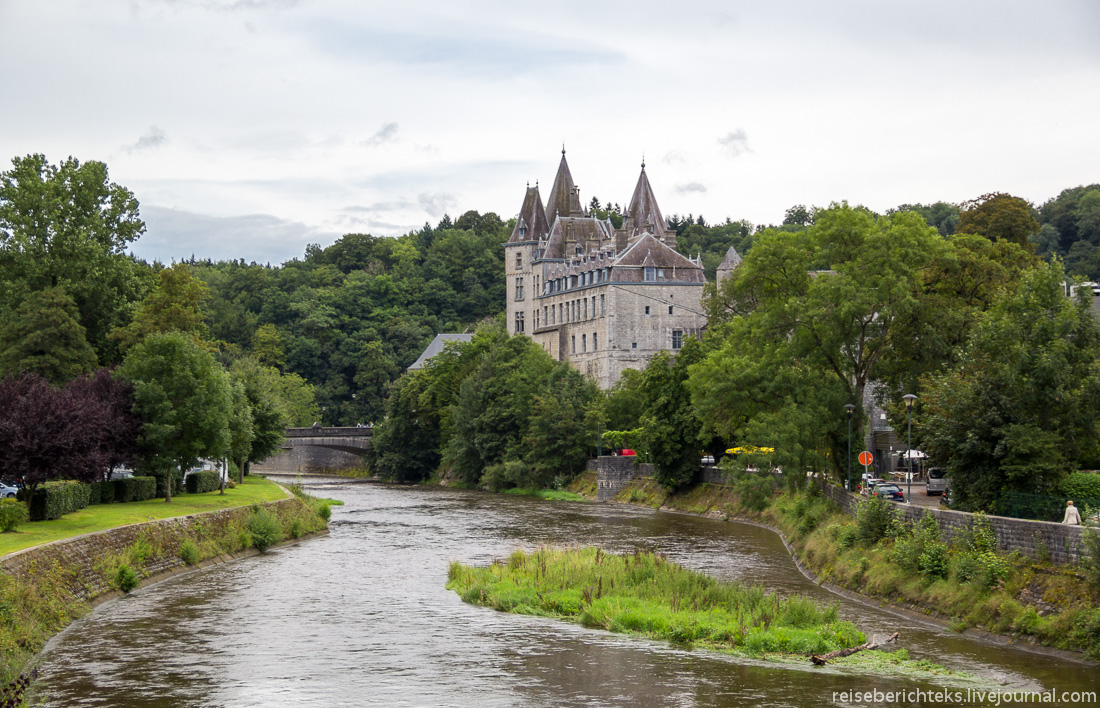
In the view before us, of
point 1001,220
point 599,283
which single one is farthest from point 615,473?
point 599,283

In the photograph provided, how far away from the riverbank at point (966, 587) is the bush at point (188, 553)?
818 inches

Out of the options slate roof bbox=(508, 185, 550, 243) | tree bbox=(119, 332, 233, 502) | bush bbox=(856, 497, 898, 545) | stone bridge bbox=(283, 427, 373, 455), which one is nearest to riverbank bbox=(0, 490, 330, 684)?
tree bbox=(119, 332, 233, 502)

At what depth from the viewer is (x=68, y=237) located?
63.8 metres

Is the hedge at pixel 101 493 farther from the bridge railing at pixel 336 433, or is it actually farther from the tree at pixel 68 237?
the bridge railing at pixel 336 433

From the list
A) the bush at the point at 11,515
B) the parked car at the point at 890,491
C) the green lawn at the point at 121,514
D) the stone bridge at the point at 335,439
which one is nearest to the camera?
the green lawn at the point at 121,514

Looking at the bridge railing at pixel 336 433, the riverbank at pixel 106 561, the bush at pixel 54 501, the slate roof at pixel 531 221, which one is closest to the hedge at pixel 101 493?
the bush at pixel 54 501

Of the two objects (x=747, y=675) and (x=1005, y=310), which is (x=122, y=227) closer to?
(x=1005, y=310)

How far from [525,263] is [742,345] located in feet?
241

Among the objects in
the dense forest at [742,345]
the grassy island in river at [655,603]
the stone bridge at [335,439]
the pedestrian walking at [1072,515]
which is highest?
the dense forest at [742,345]

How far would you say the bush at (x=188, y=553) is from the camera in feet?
136

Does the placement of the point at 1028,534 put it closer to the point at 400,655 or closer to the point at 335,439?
the point at 400,655

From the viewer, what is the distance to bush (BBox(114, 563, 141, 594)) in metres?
35.4

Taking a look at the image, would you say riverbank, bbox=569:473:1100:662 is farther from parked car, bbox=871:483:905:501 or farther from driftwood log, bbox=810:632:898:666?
driftwood log, bbox=810:632:898:666

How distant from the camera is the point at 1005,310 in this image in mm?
38906
